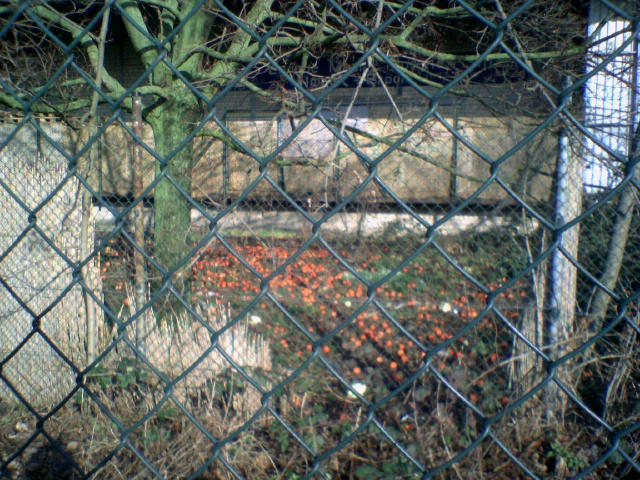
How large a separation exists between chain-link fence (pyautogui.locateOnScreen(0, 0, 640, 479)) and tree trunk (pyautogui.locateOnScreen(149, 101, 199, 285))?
0.02 metres

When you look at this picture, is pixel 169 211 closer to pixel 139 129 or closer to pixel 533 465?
pixel 139 129

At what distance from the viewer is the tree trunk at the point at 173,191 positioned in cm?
429

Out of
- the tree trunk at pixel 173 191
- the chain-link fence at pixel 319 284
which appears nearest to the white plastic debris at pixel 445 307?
the chain-link fence at pixel 319 284

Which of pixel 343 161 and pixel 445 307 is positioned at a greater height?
pixel 343 161

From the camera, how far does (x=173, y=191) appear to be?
184 inches

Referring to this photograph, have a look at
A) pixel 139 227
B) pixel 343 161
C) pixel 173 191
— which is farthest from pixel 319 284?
pixel 139 227

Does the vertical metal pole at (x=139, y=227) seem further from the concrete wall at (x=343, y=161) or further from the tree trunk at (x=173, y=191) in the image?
the concrete wall at (x=343, y=161)

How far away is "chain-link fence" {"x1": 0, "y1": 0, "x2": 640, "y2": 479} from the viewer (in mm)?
2699

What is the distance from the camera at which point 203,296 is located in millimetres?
4289

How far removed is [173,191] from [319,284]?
5.35ft

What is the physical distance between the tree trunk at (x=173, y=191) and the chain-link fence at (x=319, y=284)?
2 cm

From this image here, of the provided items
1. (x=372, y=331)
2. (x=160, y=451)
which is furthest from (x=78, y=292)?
(x=372, y=331)

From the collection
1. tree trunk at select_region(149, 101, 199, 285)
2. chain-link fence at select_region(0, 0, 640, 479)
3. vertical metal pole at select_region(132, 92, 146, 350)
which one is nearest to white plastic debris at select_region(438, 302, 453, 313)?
chain-link fence at select_region(0, 0, 640, 479)

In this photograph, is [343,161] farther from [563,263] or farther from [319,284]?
[563,263]
